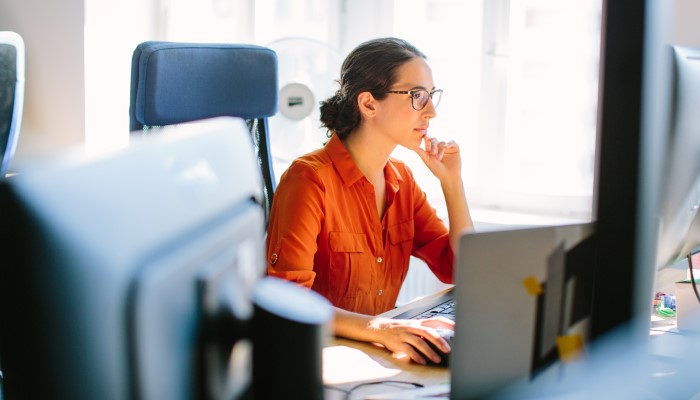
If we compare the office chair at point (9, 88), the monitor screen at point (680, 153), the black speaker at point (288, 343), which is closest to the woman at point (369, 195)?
the monitor screen at point (680, 153)

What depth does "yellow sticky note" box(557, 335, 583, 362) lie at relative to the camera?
0.94 meters

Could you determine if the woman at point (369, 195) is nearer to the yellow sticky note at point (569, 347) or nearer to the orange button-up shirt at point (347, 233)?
the orange button-up shirt at point (347, 233)

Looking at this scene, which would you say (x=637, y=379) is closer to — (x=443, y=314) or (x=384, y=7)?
(x=443, y=314)

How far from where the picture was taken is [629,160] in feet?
3.02

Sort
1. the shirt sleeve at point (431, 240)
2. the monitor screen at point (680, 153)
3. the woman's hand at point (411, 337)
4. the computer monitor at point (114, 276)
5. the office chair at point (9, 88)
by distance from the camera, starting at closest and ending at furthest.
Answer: the computer monitor at point (114, 276) < the monitor screen at point (680, 153) < the woman's hand at point (411, 337) < the office chair at point (9, 88) < the shirt sleeve at point (431, 240)

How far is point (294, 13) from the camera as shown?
342cm

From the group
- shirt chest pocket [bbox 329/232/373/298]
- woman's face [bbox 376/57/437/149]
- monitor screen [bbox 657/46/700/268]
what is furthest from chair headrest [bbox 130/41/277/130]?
monitor screen [bbox 657/46/700/268]

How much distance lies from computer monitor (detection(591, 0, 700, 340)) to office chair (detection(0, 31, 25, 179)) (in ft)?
4.88

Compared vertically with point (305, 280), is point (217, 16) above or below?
above

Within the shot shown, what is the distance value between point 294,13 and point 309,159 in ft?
5.55

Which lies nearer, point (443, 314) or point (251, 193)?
point (251, 193)

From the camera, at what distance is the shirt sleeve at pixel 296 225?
65.2 inches

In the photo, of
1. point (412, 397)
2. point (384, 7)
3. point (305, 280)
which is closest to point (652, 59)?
point (412, 397)

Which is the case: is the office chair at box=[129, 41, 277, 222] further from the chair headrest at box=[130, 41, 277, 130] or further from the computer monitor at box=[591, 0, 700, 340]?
the computer monitor at box=[591, 0, 700, 340]
